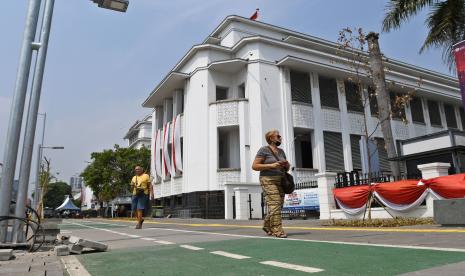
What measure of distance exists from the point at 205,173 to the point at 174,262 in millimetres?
25185

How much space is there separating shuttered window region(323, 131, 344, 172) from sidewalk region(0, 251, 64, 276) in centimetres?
2707

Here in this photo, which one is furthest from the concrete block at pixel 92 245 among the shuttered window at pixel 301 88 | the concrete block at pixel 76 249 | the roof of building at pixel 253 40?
the shuttered window at pixel 301 88

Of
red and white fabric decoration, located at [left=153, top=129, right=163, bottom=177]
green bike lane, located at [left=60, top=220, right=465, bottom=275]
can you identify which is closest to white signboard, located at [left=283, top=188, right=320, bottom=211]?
green bike lane, located at [left=60, top=220, right=465, bottom=275]

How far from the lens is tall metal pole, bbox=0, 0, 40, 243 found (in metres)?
6.06

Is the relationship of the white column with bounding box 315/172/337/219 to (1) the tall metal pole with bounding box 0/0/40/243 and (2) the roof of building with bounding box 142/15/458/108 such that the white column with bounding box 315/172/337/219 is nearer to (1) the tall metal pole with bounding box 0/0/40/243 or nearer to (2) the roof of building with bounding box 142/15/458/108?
(1) the tall metal pole with bounding box 0/0/40/243

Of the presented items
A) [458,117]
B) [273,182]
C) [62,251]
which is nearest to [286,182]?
[273,182]

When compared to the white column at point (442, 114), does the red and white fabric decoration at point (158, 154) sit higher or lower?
lower

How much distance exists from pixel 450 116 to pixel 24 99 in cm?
4516

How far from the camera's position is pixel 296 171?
96.7 ft

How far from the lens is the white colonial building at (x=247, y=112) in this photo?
29.3m

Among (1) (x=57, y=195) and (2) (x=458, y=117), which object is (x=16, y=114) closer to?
(2) (x=458, y=117)

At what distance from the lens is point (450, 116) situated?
4297cm

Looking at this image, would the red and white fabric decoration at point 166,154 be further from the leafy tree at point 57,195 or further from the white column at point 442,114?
the leafy tree at point 57,195

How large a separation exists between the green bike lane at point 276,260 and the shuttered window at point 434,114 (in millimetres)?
40167
